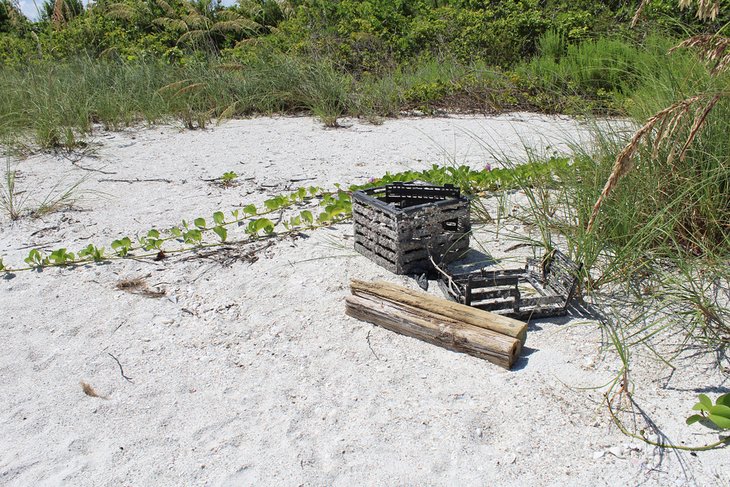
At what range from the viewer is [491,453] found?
81.7 inches

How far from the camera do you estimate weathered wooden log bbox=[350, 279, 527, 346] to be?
2.50 meters

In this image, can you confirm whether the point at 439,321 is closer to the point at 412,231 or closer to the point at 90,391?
the point at 412,231

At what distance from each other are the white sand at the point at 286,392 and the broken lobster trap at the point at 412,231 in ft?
0.32

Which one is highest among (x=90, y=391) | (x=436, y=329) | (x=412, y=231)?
(x=412, y=231)

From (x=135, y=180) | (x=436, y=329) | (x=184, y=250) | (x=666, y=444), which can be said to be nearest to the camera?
(x=666, y=444)

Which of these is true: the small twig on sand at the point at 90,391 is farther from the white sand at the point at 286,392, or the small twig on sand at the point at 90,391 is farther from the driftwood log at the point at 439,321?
the driftwood log at the point at 439,321

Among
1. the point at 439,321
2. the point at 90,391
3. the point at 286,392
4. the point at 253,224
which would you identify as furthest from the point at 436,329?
the point at 253,224

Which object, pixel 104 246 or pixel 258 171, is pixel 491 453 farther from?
pixel 258 171

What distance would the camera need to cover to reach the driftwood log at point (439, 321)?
2.48m

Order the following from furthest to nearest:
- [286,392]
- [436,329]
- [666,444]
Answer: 1. [436,329]
2. [286,392]
3. [666,444]

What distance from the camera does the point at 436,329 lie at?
2621mm

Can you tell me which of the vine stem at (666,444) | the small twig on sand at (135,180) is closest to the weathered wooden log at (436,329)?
the vine stem at (666,444)

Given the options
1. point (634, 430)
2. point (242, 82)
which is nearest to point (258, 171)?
point (242, 82)

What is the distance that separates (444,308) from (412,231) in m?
0.60
